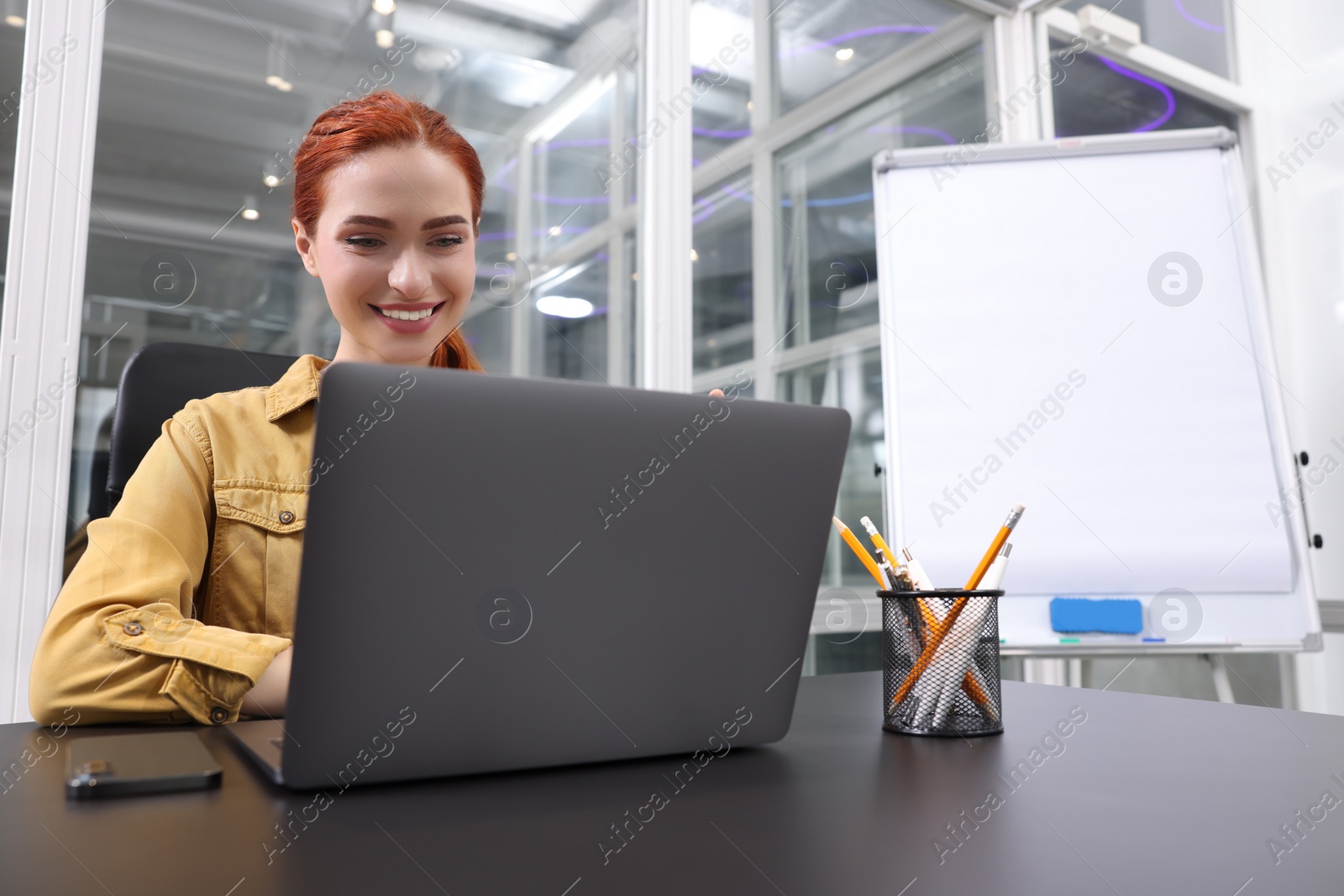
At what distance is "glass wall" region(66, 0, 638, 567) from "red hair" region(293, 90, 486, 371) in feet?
1.94

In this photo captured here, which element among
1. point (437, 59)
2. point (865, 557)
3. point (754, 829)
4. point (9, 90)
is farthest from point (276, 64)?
point (754, 829)

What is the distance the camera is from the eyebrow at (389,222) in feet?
3.57

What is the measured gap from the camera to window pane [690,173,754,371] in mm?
2480

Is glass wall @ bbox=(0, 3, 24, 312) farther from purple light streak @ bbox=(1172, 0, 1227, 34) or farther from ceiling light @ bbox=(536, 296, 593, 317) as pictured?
purple light streak @ bbox=(1172, 0, 1227, 34)

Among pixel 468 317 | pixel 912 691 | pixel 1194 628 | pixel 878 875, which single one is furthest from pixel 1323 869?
pixel 468 317

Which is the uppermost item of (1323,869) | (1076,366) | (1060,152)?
(1060,152)

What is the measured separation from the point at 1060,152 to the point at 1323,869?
7.04ft

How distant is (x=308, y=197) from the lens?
1146 mm

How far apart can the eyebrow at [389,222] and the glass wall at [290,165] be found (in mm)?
677

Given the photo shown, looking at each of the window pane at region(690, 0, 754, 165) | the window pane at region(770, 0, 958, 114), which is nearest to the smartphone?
the window pane at region(690, 0, 754, 165)

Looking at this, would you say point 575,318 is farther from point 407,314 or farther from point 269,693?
point 269,693

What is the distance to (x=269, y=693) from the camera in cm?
71

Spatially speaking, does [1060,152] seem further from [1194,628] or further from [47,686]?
[47,686]

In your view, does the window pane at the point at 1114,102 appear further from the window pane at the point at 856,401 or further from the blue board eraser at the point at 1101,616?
the blue board eraser at the point at 1101,616
